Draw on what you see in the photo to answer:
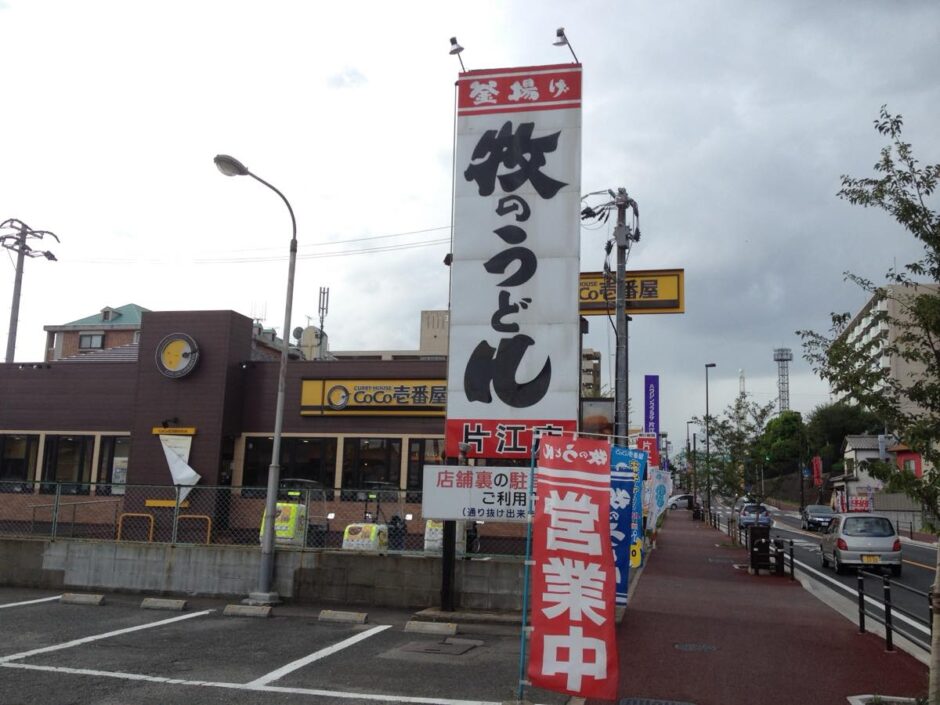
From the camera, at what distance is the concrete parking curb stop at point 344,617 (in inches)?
490

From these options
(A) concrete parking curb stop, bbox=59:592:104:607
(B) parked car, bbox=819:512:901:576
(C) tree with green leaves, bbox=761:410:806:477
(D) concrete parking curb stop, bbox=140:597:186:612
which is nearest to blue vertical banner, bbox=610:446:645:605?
(D) concrete parking curb stop, bbox=140:597:186:612

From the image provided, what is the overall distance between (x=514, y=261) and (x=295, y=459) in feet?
52.0

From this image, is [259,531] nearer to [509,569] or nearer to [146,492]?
[509,569]

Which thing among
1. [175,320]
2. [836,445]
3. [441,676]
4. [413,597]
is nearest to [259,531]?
[413,597]

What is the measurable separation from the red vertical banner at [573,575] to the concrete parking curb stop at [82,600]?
402 inches

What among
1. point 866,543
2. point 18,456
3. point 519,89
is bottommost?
point 866,543

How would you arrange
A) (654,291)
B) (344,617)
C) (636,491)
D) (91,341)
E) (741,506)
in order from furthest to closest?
1. (91,341)
2. (741,506)
3. (654,291)
4. (636,491)
5. (344,617)

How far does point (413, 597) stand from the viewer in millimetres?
13578

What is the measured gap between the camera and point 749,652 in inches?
A: 409

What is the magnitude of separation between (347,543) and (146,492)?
12.1m

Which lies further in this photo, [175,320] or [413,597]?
[175,320]

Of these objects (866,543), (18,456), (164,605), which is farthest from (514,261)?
(18,456)

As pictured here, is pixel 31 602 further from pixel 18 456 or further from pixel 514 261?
pixel 18 456

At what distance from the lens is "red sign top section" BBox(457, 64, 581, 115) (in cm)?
1256
